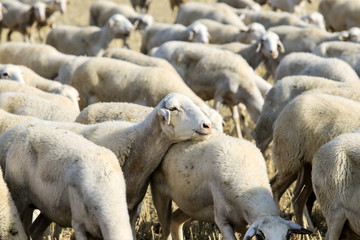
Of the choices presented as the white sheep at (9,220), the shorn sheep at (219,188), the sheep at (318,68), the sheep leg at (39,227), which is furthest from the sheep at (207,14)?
the white sheep at (9,220)

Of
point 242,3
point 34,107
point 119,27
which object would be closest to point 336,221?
point 34,107

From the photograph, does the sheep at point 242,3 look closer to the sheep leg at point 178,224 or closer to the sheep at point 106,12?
the sheep at point 106,12

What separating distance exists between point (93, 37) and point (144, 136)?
9.63 m

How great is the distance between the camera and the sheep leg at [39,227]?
6027 mm

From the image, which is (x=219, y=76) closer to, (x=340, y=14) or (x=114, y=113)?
(x=114, y=113)

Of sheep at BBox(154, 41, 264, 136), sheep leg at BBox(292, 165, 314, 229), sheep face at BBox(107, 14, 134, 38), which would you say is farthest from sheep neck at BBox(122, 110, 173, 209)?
sheep face at BBox(107, 14, 134, 38)

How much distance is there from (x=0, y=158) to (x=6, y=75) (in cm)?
408

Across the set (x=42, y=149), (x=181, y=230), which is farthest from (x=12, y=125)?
(x=181, y=230)

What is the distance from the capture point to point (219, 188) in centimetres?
578

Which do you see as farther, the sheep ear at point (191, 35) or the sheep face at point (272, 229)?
the sheep ear at point (191, 35)

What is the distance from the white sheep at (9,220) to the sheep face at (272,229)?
168 centimetres

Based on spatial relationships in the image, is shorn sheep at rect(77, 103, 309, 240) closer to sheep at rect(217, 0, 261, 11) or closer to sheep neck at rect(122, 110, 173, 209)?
sheep neck at rect(122, 110, 173, 209)

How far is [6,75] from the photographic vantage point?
10.0m

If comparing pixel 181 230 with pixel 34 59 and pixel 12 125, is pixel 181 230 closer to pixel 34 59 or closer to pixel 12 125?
pixel 12 125
